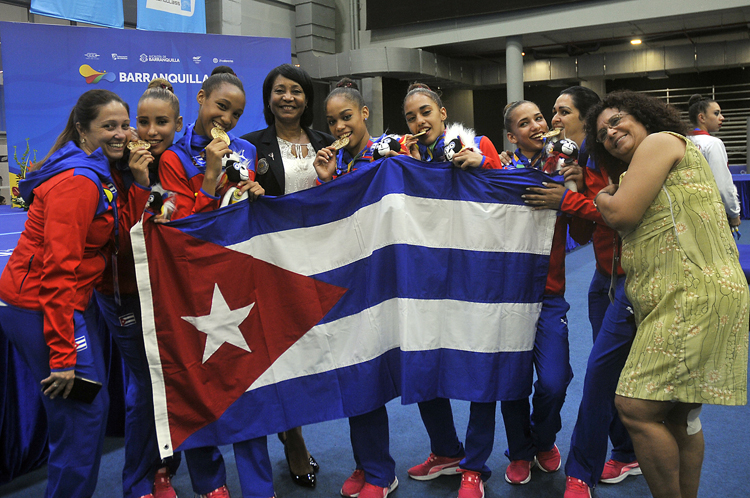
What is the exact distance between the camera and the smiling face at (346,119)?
264 centimetres

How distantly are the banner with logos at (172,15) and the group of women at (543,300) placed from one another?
5606 mm

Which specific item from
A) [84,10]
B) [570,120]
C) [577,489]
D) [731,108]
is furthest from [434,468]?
[731,108]

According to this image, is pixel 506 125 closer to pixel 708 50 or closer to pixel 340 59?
pixel 340 59

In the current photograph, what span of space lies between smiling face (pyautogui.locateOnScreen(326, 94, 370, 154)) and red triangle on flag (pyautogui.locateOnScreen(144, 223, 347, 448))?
2.29 ft

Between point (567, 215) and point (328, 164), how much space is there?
3.48 ft

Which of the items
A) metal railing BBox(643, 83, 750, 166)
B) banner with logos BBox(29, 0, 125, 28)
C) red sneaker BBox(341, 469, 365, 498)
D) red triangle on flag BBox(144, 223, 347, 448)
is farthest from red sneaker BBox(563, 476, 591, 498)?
metal railing BBox(643, 83, 750, 166)

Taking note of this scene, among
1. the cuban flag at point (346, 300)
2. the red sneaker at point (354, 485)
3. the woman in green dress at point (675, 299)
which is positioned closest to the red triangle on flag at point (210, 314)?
the cuban flag at point (346, 300)

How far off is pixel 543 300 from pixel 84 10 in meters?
6.97

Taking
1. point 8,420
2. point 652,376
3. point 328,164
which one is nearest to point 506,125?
point 328,164

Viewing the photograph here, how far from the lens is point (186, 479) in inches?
112

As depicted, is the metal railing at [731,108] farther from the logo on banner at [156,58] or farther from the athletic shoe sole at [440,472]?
the athletic shoe sole at [440,472]

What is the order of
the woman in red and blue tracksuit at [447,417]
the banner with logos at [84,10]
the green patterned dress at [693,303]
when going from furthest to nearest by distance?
the banner with logos at [84,10]
the woman in red and blue tracksuit at [447,417]
the green patterned dress at [693,303]

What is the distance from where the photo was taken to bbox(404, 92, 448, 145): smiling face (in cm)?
264

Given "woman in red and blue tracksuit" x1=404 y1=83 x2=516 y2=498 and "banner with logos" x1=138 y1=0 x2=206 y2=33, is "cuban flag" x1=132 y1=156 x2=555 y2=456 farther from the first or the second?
"banner with logos" x1=138 y1=0 x2=206 y2=33
